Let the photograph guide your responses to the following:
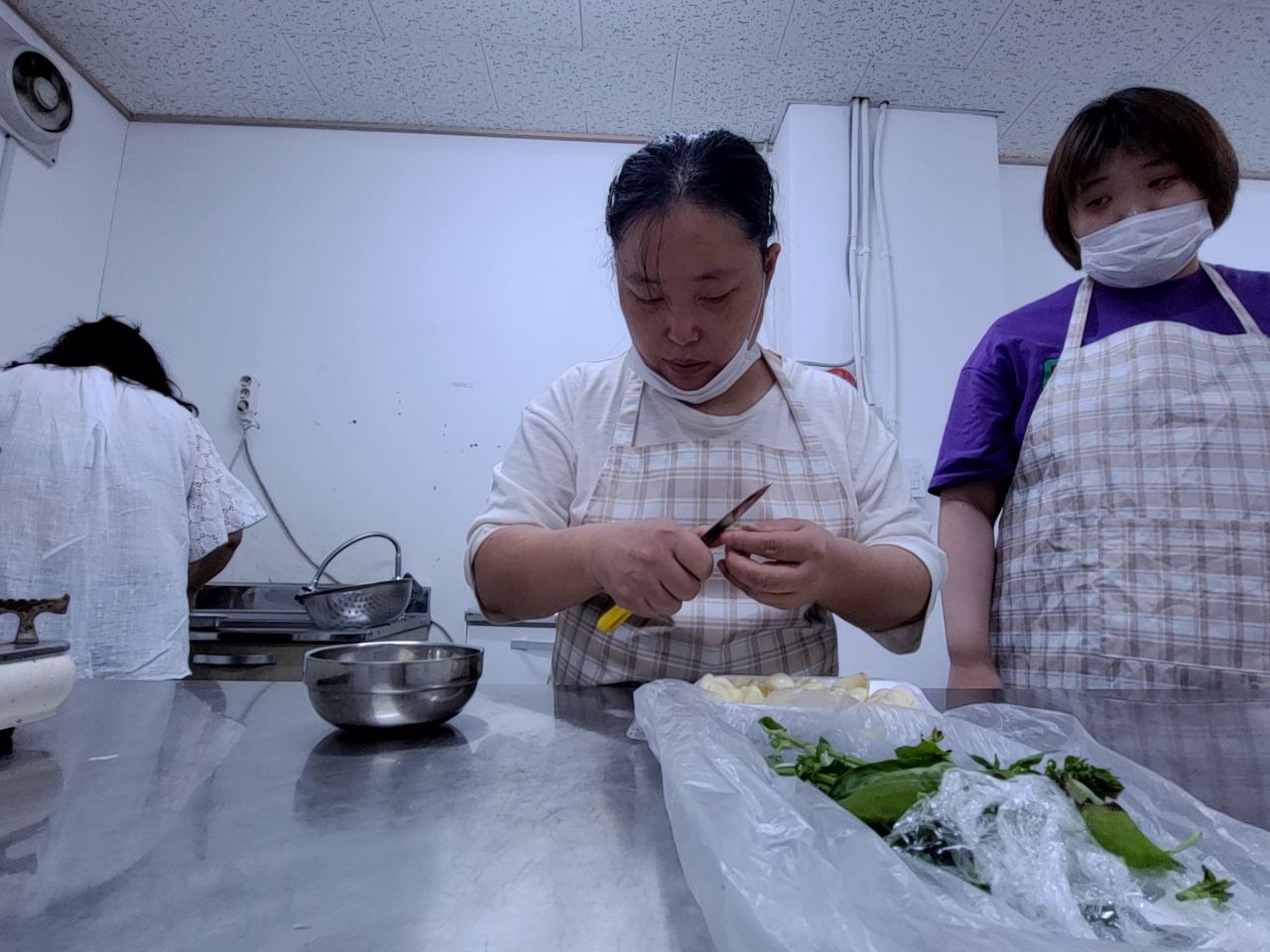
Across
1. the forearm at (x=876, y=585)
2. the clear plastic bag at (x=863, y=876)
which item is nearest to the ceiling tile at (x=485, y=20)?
the forearm at (x=876, y=585)

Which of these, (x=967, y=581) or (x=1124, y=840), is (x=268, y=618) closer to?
(x=967, y=581)

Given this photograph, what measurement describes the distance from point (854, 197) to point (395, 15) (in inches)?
65.5

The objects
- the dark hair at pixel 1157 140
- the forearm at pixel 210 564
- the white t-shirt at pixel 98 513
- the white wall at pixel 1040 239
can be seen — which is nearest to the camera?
the dark hair at pixel 1157 140

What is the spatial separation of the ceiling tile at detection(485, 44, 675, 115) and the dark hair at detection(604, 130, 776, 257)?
6.02ft

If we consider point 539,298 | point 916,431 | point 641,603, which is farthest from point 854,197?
point 641,603

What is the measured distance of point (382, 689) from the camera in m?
0.73

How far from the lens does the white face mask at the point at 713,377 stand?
3.42 ft

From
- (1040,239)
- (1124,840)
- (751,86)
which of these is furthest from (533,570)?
(1040,239)

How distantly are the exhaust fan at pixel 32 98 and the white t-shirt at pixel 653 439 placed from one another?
2.52 metres

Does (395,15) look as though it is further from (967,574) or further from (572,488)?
(967,574)

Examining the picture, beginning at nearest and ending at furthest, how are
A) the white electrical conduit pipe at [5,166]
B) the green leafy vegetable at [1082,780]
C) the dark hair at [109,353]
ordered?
the green leafy vegetable at [1082,780] → the dark hair at [109,353] → the white electrical conduit pipe at [5,166]

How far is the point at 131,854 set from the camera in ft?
1.57

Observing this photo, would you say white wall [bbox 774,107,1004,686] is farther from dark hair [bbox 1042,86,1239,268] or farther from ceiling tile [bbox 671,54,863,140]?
dark hair [bbox 1042,86,1239,268]

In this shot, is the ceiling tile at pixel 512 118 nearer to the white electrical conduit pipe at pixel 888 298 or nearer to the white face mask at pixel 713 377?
the white electrical conduit pipe at pixel 888 298
